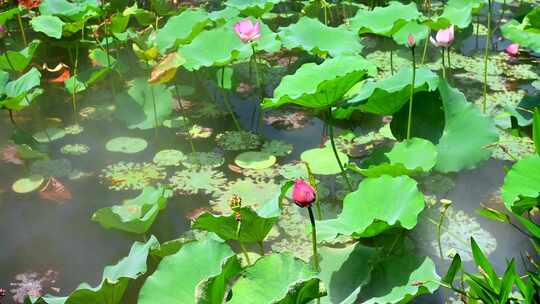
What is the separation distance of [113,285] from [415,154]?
109cm

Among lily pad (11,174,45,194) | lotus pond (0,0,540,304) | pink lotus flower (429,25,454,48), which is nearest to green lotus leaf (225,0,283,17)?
lotus pond (0,0,540,304)

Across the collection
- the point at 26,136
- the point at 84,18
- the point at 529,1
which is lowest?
the point at 529,1

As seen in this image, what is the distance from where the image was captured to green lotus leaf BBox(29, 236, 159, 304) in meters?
1.53

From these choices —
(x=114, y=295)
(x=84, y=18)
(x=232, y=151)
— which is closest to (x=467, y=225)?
(x=232, y=151)

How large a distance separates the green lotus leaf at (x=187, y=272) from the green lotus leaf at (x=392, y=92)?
0.86 m

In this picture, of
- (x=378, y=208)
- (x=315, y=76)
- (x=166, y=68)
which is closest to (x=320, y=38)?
(x=315, y=76)

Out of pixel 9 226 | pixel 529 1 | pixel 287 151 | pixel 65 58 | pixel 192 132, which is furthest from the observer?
pixel 529 1

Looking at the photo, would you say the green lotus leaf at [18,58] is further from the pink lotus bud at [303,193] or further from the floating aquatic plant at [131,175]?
the pink lotus bud at [303,193]

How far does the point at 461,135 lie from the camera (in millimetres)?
2195

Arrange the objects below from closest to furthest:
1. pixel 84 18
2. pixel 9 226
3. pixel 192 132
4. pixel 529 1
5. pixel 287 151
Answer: pixel 9 226, pixel 287 151, pixel 192 132, pixel 84 18, pixel 529 1

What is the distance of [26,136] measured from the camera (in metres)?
2.66

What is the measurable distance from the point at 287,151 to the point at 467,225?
847 millimetres

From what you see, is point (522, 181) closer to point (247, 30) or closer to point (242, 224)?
point (242, 224)

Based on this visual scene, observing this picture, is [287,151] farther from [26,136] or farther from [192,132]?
[26,136]
